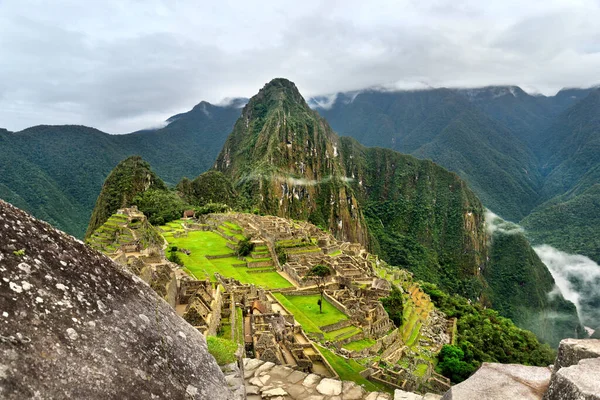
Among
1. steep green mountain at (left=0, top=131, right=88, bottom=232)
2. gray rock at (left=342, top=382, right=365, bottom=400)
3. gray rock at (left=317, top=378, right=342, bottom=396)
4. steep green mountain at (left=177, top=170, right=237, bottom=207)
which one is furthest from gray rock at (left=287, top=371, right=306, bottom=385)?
steep green mountain at (left=0, top=131, right=88, bottom=232)

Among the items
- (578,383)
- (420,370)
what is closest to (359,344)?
(420,370)

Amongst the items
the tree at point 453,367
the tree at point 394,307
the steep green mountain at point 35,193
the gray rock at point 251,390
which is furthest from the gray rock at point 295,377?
the steep green mountain at point 35,193

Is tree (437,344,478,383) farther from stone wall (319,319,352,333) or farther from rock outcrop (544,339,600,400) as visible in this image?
rock outcrop (544,339,600,400)

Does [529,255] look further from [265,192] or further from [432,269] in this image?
[265,192]

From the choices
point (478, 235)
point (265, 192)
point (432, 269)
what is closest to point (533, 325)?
point (432, 269)

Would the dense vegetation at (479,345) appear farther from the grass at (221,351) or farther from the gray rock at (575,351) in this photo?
the grass at (221,351)

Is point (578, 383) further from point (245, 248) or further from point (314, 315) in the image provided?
point (245, 248)
